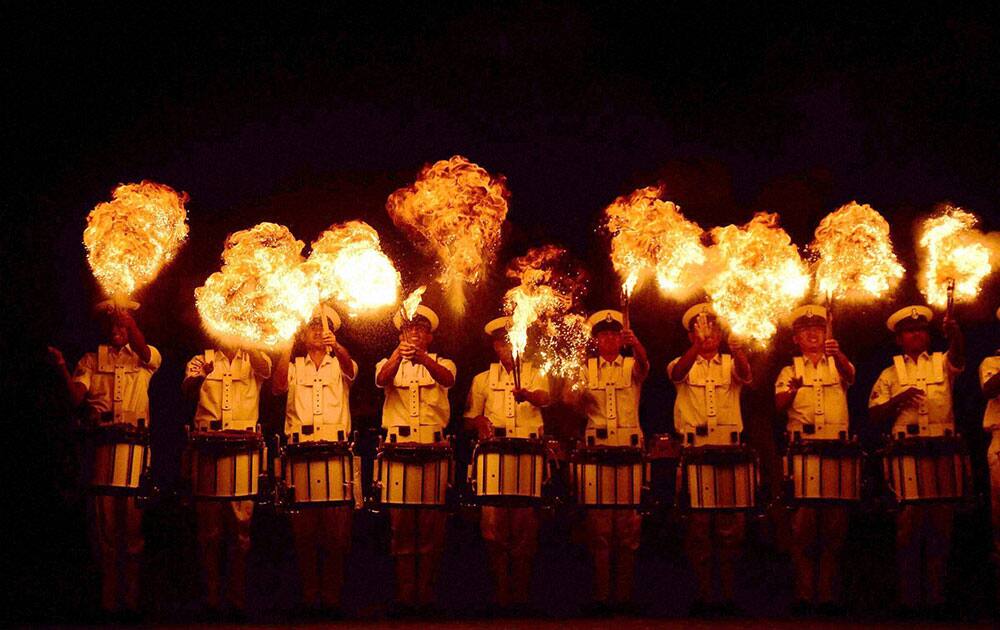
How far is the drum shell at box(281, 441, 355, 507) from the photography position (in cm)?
852

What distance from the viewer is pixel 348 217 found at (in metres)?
11.0

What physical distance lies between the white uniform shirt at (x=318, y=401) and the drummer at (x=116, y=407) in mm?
1298

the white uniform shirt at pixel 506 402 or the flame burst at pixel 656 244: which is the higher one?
the flame burst at pixel 656 244

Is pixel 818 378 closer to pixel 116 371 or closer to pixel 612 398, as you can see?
pixel 612 398

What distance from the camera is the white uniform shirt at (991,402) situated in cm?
895

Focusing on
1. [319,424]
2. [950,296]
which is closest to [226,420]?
[319,424]

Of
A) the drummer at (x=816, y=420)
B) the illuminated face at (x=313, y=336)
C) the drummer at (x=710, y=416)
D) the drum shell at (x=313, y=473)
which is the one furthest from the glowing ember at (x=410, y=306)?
the drummer at (x=816, y=420)

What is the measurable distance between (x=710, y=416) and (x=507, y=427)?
1.85 metres

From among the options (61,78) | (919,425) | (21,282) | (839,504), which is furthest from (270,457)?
(919,425)

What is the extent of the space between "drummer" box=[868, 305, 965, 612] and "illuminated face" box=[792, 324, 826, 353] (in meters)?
0.66

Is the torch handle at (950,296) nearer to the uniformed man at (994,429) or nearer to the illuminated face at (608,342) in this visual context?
the uniformed man at (994,429)

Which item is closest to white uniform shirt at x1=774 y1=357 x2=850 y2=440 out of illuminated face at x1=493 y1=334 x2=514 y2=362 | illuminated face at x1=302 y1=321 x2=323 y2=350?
illuminated face at x1=493 y1=334 x2=514 y2=362

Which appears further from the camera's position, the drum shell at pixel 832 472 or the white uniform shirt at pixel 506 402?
the white uniform shirt at pixel 506 402

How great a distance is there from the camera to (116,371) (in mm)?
8844
